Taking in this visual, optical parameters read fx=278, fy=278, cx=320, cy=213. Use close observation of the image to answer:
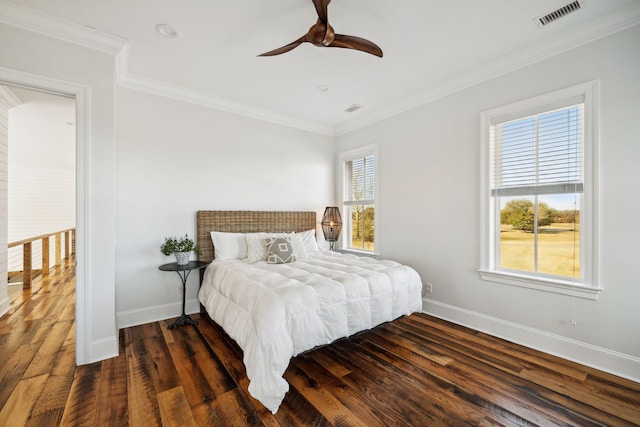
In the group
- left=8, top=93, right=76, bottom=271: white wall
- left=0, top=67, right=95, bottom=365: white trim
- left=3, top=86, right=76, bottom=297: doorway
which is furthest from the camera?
left=8, top=93, right=76, bottom=271: white wall

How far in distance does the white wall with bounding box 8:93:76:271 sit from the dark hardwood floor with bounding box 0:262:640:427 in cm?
366

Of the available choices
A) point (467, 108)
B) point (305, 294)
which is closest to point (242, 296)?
point (305, 294)

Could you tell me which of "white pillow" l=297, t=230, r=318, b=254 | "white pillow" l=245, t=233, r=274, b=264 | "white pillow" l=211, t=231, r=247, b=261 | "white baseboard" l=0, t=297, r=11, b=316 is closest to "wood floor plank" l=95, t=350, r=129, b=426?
"white pillow" l=211, t=231, r=247, b=261

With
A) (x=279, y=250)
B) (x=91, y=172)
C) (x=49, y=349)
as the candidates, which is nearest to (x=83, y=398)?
(x=49, y=349)

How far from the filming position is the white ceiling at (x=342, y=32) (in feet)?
6.95

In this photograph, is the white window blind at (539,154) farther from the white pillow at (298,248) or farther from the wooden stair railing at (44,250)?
the wooden stair railing at (44,250)

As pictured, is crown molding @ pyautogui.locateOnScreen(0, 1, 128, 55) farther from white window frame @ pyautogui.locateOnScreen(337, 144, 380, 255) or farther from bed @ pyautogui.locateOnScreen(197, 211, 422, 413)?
white window frame @ pyautogui.locateOnScreen(337, 144, 380, 255)

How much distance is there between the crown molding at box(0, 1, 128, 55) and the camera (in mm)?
2096

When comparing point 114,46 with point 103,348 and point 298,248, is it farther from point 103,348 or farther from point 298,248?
point 298,248

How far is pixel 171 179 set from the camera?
11.3 feet

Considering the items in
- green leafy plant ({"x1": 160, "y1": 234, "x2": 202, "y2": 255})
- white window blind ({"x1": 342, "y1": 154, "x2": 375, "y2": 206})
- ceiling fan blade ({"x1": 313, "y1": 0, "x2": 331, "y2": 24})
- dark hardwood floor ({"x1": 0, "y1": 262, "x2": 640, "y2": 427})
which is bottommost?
dark hardwood floor ({"x1": 0, "y1": 262, "x2": 640, "y2": 427})

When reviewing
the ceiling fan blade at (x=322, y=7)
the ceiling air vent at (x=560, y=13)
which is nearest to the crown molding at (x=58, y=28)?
the ceiling fan blade at (x=322, y=7)

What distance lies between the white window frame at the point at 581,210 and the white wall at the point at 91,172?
366 cm

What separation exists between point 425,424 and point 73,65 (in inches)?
148
